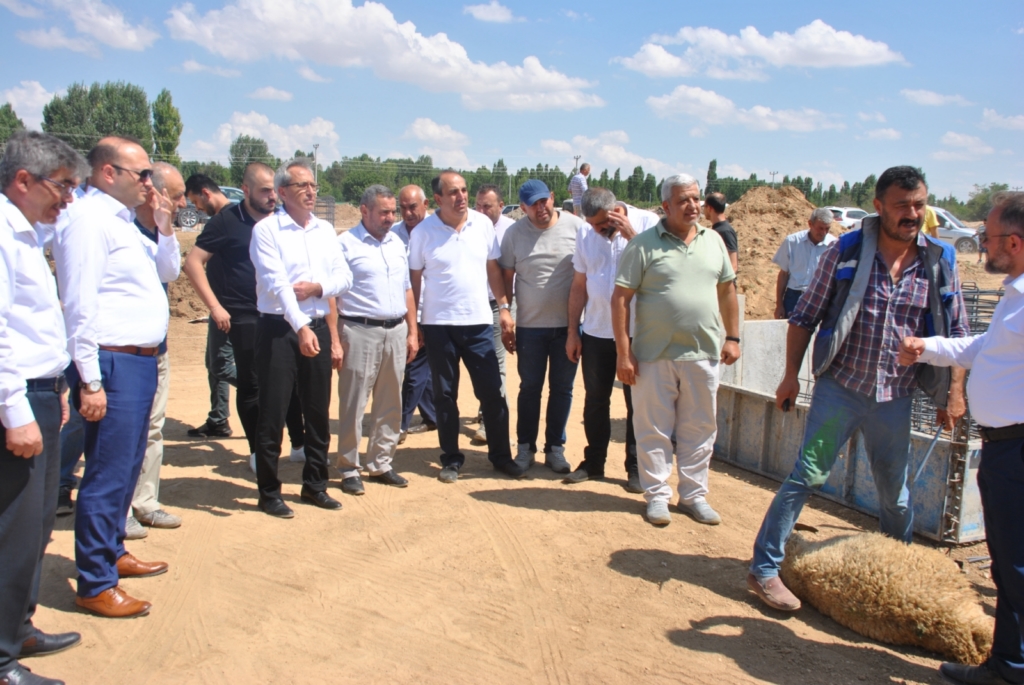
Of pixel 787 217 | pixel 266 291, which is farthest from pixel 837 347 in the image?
pixel 787 217

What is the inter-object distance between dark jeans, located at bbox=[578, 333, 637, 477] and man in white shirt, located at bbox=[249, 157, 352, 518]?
194 centimetres

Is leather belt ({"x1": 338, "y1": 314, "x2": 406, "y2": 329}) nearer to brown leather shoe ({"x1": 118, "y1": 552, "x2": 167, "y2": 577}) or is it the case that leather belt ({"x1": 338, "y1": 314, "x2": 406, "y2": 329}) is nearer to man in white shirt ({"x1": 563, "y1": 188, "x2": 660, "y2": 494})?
man in white shirt ({"x1": 563, "y1": 188, "x2": 660, "y2": 494})

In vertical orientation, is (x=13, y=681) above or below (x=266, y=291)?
below

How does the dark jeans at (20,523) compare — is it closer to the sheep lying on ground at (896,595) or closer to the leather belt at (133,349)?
the leather belt at (133,349)

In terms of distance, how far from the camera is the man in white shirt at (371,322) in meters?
5.49

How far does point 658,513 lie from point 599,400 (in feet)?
3.58

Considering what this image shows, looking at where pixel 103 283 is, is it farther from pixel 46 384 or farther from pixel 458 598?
pixel 458 598

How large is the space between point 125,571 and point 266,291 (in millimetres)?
1876

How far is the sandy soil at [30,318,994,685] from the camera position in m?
3.37

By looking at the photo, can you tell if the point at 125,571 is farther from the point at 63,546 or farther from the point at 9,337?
the point at 9,337

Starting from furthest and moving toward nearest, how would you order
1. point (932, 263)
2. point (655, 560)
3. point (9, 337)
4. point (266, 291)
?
point (266, 291) < point (655, 560) < point (932, 263) < point (9, 337)

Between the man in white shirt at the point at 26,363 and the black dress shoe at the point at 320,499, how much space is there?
2.27 m

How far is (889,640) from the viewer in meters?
3.62

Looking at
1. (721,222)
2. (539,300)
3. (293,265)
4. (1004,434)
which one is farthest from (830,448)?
(721,222)
